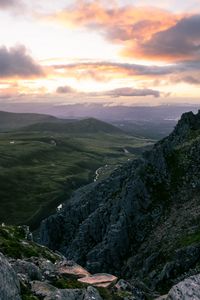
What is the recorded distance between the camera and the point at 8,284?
29172 millimetres

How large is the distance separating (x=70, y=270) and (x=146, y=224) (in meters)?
47.6

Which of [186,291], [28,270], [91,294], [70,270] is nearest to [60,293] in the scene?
[91,294]

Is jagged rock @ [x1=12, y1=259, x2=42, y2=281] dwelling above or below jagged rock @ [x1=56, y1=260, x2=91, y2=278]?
above

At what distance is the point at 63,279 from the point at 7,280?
10826 millimetres

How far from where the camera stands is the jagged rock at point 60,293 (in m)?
32.4

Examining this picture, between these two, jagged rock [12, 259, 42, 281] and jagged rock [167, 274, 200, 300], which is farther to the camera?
jagged rock [12, 259, 42, 281]

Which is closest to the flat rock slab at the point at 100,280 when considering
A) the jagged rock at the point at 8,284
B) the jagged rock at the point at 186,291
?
the jagged rock at the point at 186,291

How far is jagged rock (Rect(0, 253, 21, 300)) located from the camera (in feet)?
92.8

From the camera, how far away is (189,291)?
116 ft

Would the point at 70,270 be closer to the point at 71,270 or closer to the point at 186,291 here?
the point at 71,270

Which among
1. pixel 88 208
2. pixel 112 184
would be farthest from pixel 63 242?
pixel 112 184

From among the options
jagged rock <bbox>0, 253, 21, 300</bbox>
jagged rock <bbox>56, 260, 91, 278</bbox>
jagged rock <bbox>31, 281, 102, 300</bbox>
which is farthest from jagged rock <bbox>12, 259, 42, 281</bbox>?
jagged rock <bbox>0, 253, 21, 300</bbox>

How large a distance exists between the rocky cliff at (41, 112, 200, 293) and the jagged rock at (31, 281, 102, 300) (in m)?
33.7

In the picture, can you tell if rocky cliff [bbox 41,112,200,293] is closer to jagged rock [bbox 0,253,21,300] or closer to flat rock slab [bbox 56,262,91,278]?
flat rock slab [bbox 56,262,91,278]
